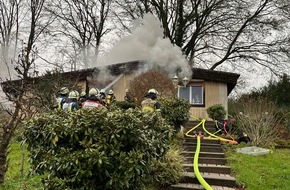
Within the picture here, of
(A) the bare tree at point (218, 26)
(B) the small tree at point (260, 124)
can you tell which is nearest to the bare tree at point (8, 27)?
(A) the bare tree at point (218, 26)

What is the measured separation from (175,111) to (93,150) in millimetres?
7277

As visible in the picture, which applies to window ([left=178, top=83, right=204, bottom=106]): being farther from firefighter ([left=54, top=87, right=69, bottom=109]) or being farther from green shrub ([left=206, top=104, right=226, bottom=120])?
firefighter ([left=54, top=87, right=69, bottom=109])

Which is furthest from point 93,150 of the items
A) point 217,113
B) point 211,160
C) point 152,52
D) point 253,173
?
point 152,52

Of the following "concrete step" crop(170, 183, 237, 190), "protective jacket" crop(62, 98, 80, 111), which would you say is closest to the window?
→ "protective jacket" crop(62, 98, 80, 111)

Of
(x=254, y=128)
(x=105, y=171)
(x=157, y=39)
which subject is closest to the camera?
(x=105, y=171)

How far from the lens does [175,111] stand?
36.5ft

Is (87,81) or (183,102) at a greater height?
→ (87,81)

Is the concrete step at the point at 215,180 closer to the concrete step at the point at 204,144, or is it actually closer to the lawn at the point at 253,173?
the lawn at the point at 253,173

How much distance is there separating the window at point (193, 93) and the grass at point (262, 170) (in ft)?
Answer: 29.4

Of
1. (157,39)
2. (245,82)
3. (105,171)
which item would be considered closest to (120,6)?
(157,39)

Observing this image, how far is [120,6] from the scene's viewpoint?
27750 millimetres

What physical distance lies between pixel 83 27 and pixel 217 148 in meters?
22.5

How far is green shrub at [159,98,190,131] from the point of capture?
11.0 metres

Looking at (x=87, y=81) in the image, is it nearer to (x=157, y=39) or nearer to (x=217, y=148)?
(x=157, y=39)
